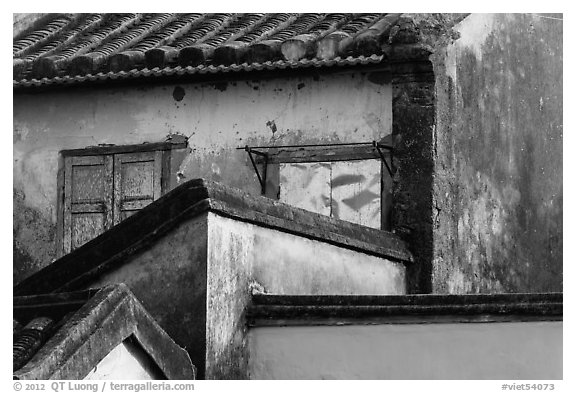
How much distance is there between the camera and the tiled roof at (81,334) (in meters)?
7.57

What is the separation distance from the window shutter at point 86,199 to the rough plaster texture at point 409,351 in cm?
451

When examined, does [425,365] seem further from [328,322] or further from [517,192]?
[517,192]

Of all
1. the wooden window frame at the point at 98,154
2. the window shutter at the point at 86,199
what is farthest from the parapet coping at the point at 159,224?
the window shutter at the point at 86,199

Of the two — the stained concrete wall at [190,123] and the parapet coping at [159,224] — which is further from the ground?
the stained concrete wall at [190,123]

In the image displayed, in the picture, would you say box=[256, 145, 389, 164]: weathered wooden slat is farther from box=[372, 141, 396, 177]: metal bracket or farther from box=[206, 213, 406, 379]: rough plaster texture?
box=[206, 213, 406, 379]: rough plaster texture

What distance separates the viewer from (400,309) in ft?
29.1

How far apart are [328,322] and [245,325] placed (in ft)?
1.75

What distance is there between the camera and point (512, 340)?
8.63 metres

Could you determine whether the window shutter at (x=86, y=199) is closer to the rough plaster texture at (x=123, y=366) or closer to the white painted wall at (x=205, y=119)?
the white painted wall at (x=205, y=119)

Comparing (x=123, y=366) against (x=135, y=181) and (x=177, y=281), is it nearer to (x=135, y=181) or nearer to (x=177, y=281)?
(x=177, y=281)

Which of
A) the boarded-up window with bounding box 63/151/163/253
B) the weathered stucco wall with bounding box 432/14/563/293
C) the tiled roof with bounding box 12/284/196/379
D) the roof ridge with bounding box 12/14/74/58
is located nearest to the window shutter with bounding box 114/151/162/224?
the boarded-up window with bounding box 63/151/163/253

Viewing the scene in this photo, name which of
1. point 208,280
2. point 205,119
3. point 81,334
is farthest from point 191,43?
point 81,334

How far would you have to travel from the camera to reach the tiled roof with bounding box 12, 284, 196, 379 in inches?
298

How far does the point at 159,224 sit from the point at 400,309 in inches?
60.4
